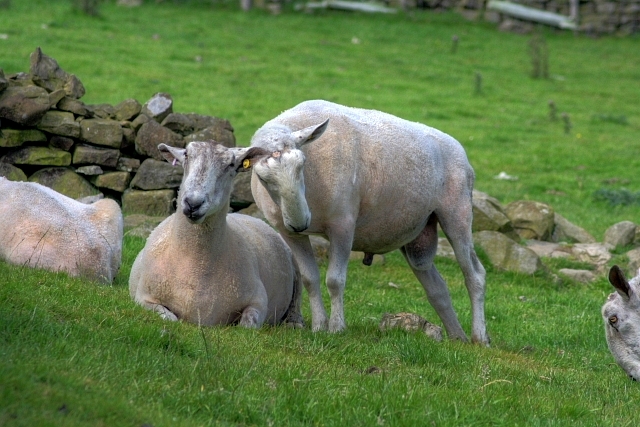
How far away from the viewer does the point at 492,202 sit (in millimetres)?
14805

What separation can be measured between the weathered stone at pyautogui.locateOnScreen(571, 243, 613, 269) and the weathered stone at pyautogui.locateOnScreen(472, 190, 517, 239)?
91cm

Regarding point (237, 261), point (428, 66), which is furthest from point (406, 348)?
point (428, 66)

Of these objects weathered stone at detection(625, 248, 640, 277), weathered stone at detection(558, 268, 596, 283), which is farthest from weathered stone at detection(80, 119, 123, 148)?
weathered stone at detection(625, 248, 640, 277)

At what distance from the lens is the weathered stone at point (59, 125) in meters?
14.0

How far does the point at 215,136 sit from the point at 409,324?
6.08m

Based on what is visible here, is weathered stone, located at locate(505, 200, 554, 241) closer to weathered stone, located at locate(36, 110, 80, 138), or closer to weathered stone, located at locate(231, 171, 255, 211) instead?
weathered stone, located at locate(231, 171, 255, 211)

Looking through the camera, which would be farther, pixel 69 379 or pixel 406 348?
pixel 406 348

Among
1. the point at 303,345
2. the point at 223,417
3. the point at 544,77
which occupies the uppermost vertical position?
the point at 223,417

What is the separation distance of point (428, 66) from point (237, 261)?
22242mm

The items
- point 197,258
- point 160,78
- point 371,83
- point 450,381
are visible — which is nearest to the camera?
point 450,381

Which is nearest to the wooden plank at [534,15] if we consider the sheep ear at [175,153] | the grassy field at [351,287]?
the grassy field at [351,287]

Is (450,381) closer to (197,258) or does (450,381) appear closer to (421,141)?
(197,258)

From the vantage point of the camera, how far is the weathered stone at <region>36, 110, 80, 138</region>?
1400 centimetres

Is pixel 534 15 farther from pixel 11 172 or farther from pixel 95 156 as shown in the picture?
pixel 11 172
